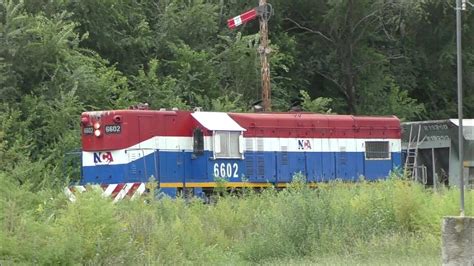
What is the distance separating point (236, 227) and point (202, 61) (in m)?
19.4

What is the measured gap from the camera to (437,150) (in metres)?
32.6

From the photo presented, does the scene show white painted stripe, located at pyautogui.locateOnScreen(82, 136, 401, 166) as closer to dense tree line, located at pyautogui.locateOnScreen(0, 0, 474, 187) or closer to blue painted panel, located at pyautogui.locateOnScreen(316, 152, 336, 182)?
blue painted panel, located at pyautogui.locateOnScreen(316, 152, 336, 182)

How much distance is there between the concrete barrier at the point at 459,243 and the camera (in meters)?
11.0

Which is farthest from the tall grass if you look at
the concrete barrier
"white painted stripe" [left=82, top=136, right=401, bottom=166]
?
"white painted stripe" [left=82, top=136, right=401, bottom=166]

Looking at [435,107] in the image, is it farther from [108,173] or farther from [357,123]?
[108,173]

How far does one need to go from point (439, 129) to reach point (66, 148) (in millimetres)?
15424

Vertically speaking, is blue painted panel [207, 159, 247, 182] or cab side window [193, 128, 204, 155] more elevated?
cab side window [193, 128, 204, 155]

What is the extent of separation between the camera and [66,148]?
26.7m

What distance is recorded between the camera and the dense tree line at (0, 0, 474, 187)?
27.9 meters

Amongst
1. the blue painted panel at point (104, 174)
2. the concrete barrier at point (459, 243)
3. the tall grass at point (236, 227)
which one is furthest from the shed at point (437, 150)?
the concrete barrier at point (459, 243)

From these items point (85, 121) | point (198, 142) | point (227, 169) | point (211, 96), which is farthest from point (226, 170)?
point (211, 96)

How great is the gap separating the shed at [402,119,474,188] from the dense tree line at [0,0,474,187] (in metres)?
4.97

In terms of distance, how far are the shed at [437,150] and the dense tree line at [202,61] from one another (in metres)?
4.97

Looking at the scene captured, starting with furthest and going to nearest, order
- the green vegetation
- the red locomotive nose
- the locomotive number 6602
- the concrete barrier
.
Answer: the locomotive number 6602 → the red locomotive nose → the green vegetation → the concrete barrier
